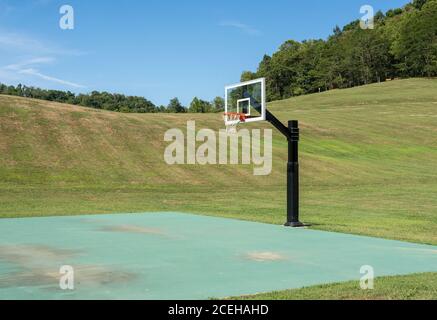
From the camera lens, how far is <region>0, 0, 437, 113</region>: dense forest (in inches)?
4705

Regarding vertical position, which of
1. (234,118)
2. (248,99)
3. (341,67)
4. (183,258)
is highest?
(341,67)

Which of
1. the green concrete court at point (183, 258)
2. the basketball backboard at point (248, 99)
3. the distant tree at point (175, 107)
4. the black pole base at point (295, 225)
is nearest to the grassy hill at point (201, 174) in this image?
the black pole base at point (295, 225)

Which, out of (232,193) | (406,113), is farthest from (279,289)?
(406,113)

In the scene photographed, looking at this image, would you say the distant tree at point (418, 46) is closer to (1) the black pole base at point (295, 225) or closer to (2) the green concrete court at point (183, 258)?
(1) the black pole base at point (295, 225)

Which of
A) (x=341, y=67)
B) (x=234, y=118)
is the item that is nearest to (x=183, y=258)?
(x=234, y=118)

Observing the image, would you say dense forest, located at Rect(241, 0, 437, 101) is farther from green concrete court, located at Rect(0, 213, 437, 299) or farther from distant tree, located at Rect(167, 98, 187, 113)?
green concrete court, located at Rect(0, 213, 437, 299)

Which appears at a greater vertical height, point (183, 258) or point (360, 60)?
point (360, 60)

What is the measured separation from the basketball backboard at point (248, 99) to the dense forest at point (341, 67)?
97.8 metres

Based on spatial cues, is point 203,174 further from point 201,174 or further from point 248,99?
point 248,99

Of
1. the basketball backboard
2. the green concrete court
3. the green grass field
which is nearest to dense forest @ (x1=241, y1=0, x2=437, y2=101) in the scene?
the green grass field

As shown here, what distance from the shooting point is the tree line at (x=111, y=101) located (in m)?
120

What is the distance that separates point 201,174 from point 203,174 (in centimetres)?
11

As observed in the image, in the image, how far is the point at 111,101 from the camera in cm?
12444

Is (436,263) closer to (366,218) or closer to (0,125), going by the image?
(366,218)
